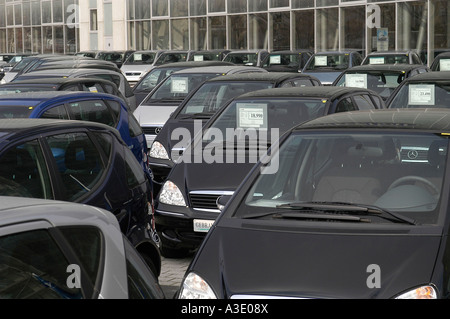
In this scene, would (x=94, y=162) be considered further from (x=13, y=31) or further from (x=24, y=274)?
(x=13, y=31)

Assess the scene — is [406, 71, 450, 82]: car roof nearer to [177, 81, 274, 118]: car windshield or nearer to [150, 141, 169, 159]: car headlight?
[177, 81, 274, 118]: car windshield

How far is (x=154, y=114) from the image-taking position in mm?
14188

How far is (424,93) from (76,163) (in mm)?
6735

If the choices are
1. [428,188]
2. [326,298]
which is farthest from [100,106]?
[326,298]

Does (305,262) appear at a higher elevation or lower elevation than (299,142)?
lower

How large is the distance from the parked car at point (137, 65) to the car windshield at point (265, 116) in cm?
2352

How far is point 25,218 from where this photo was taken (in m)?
3.15

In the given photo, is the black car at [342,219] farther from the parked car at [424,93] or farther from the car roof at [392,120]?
the parked car at [424,93]

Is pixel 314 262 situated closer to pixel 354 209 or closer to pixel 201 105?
pixel 354 209

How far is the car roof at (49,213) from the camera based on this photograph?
10.3 feet

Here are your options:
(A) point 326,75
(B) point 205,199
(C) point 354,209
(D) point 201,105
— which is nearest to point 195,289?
(C) point 354,209

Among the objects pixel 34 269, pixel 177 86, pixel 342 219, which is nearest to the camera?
pixel 34 269

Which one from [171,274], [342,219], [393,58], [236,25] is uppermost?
[236,25]

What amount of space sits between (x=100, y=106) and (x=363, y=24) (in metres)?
26.4
